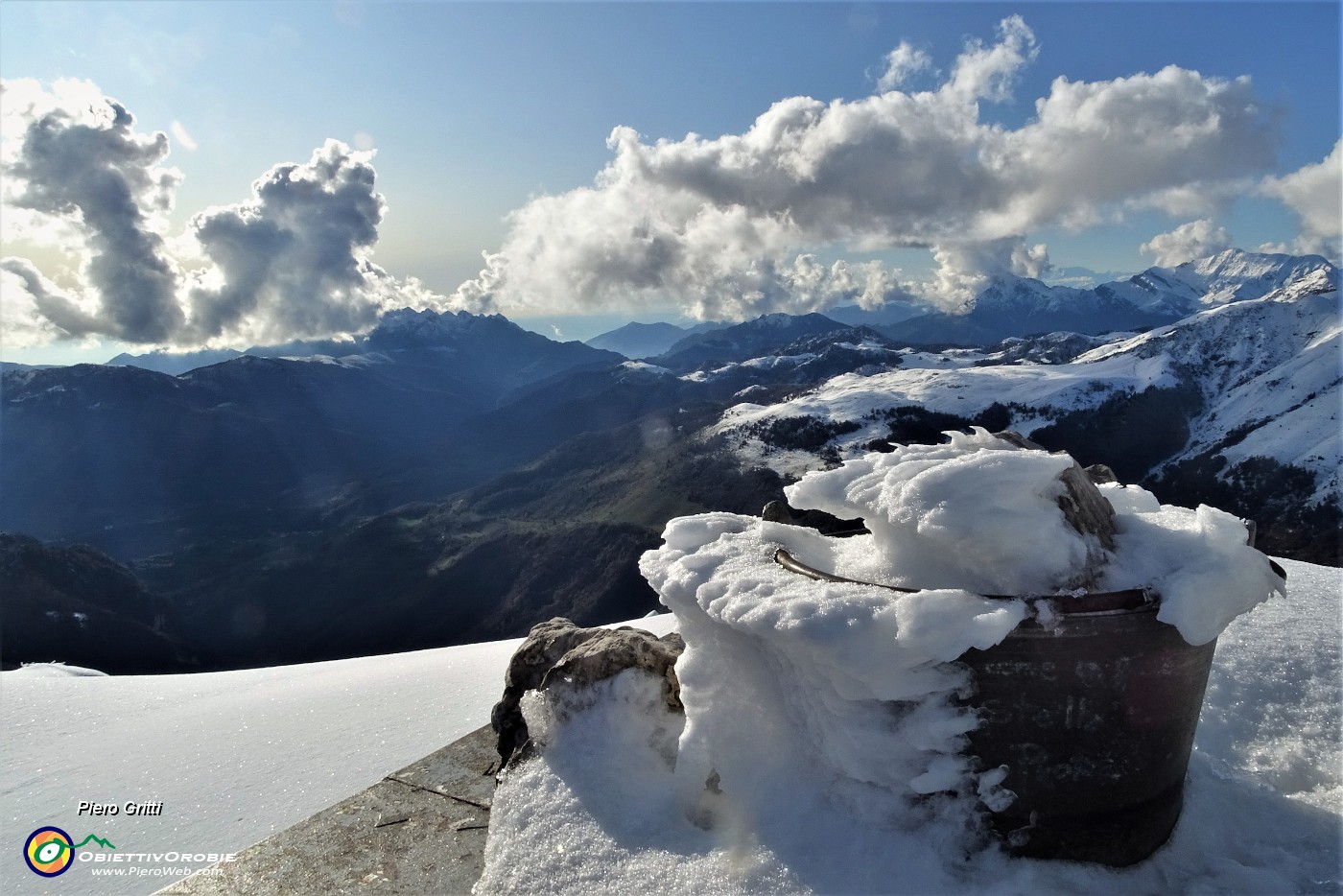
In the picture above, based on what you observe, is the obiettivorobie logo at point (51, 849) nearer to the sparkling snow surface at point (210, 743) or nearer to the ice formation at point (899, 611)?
the sparkling snow surface at point (210, 743)

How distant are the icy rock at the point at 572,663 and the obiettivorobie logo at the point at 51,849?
3478 mm

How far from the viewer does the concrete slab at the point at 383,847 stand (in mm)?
4926

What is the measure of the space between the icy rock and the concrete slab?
0.50 meters

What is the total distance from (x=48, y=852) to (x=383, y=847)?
3397mm

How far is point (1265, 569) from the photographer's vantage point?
421 cm

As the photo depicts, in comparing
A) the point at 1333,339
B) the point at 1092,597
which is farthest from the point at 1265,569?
the point at 1333,339

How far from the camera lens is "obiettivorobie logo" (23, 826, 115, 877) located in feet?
20.0

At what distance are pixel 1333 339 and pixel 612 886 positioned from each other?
180 meters

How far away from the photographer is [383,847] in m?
5.31

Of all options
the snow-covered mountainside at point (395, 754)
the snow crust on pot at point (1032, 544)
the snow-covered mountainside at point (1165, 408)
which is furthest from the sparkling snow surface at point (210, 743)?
the snow-covered mountainside at point (1165, 408)

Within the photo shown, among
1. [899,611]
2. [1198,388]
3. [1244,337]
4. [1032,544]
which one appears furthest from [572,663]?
[1244,337]

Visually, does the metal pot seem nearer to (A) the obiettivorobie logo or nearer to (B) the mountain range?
(A) the obiettivorobie logo

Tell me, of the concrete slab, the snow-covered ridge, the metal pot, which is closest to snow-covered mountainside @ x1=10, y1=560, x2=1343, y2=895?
the metal pot

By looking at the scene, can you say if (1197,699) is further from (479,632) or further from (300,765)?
(479,632)
